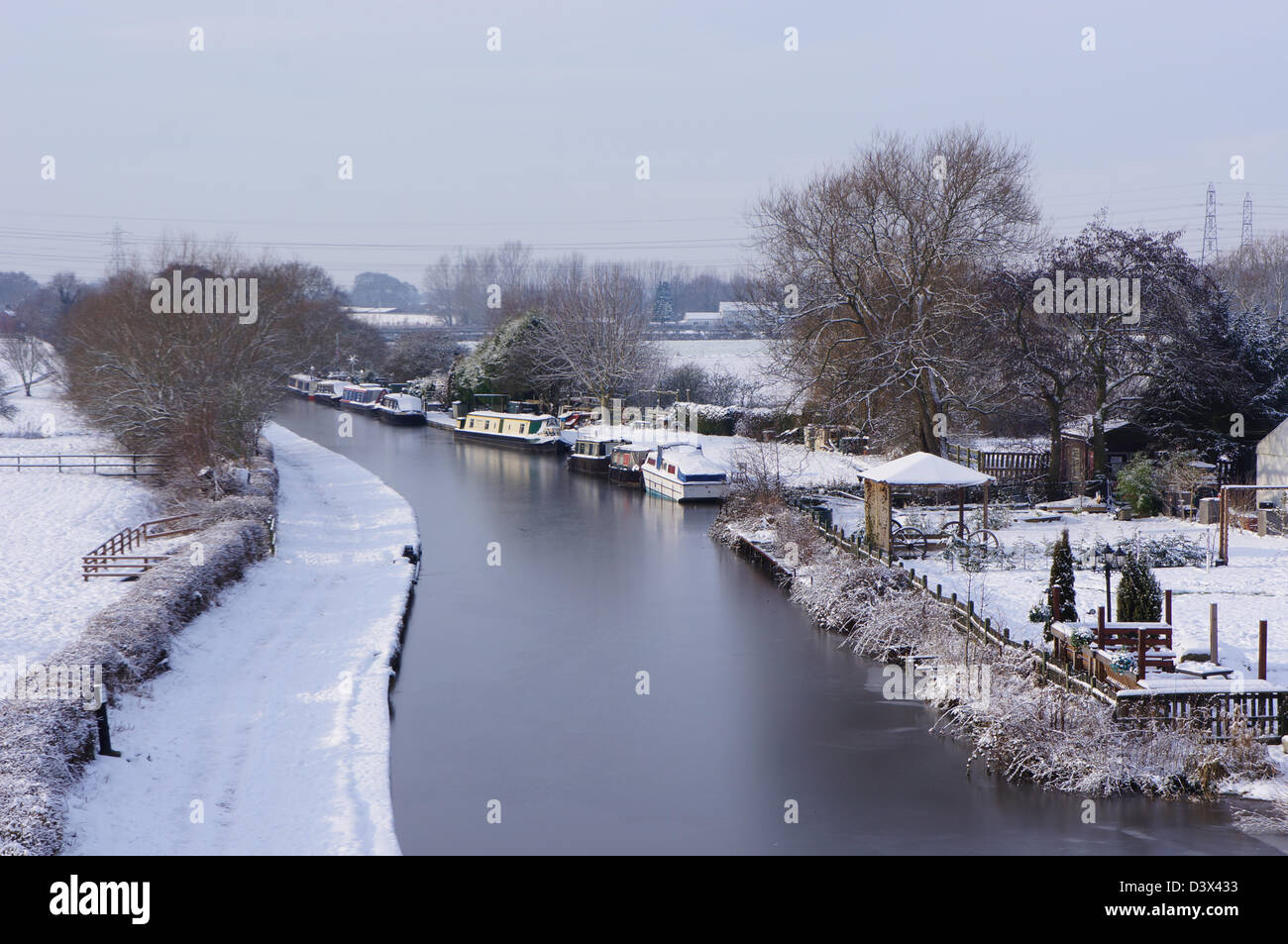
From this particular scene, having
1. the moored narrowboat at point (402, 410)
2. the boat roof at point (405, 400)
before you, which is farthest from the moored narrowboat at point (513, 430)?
the boat roof at point (405, 400)

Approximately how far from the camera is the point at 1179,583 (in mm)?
14688

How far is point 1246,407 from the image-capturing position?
23156 millimetres

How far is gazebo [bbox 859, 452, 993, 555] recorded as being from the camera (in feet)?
57.9

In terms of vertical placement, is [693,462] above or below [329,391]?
below

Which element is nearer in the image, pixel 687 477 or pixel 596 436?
pixel 687 477

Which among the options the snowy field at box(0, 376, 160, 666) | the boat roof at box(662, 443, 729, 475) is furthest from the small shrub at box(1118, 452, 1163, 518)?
the snowy field at box(0, 376, 160, 666)

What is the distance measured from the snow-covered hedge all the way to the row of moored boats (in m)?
10.8

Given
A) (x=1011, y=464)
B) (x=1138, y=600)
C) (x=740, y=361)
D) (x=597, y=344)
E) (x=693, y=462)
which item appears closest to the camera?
(x=1138, y=600)

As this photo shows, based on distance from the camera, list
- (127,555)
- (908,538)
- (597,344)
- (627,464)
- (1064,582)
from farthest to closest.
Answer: (597,344)
(627,464)
(127,555)
(908,538)
(1064,582)

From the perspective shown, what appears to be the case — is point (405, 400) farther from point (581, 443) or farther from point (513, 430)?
point (581, 443)

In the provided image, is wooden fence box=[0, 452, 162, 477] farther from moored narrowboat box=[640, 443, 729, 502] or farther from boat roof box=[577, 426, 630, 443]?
moored narrowboat box=[640, 443, 729, 502]

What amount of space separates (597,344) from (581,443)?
32.5ft

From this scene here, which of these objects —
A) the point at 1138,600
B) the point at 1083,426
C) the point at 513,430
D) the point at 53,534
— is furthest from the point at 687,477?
the point at 1138,600

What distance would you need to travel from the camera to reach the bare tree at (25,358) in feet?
185
